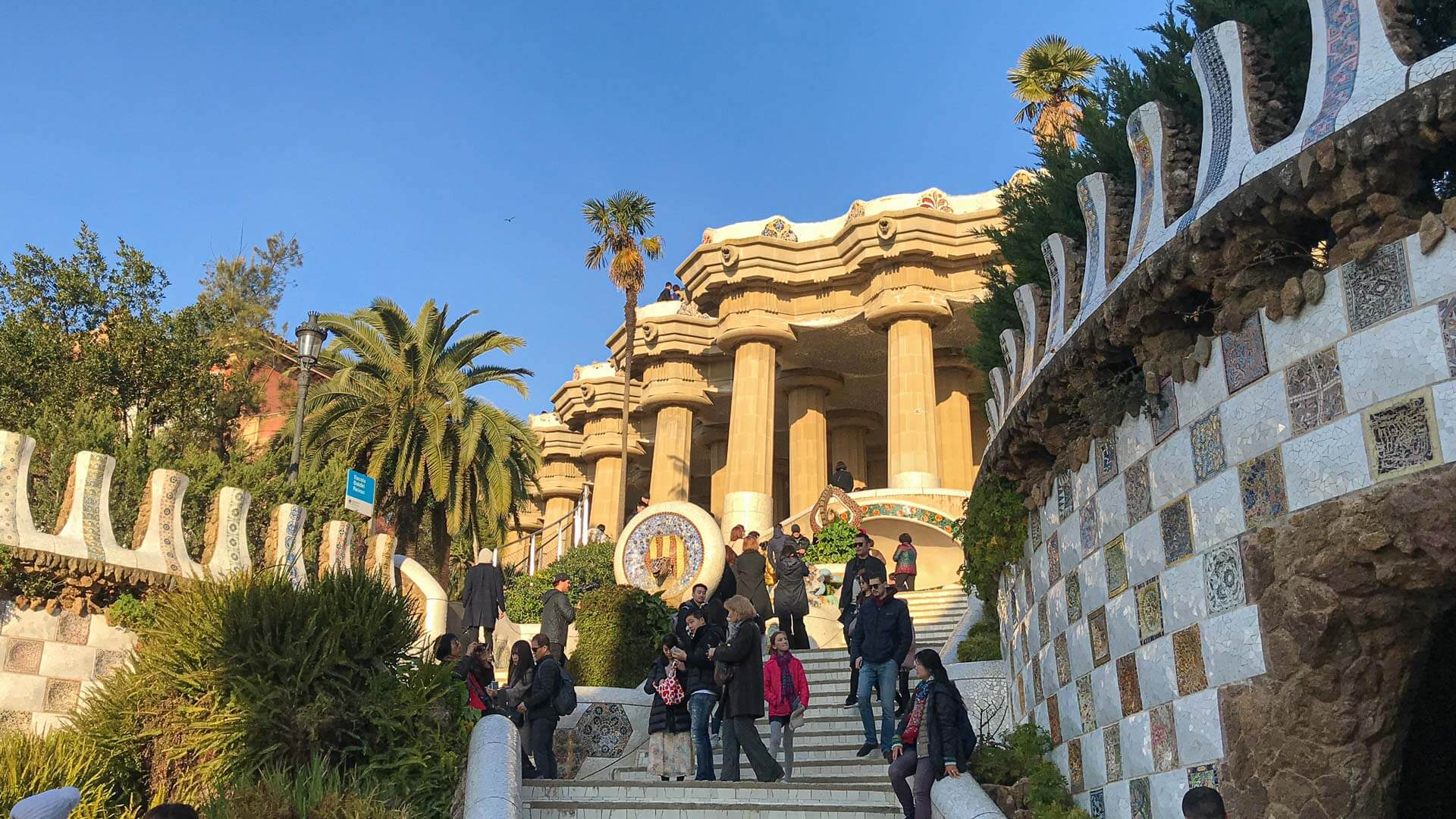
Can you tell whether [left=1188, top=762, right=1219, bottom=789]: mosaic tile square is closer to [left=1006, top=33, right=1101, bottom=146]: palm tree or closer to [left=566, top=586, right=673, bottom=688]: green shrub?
[left=566, top=586, right=673, bottom=688]: green shrub

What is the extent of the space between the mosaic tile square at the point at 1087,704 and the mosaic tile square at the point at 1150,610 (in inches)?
34.8

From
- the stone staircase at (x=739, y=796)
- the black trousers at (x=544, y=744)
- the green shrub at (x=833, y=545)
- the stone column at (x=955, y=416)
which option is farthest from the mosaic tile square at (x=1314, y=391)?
the stone column at (x=955, y=416)

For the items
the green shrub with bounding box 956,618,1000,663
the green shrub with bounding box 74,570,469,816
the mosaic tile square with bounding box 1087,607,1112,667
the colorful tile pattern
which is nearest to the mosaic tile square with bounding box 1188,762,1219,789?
the colorful tile pattern

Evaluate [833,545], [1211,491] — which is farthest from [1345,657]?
[833,545]

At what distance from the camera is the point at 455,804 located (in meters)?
9.50

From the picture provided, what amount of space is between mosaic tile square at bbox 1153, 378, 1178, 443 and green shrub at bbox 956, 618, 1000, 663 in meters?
5.70

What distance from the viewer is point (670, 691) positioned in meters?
10.8

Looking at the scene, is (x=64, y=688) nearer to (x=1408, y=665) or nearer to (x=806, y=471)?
(x=1408, y=665)

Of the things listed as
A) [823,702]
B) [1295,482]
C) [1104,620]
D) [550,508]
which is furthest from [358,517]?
[550,508]

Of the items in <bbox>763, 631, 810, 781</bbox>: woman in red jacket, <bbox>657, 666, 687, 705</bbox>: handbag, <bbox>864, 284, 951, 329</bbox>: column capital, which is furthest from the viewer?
<bbox>864, 284, 951, 329</bbox>: column capital

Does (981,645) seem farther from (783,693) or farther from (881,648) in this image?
(783,693)

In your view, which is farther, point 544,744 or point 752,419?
point 752,419

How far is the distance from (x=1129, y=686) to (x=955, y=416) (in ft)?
88.0

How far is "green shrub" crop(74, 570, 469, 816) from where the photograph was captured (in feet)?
32.0
